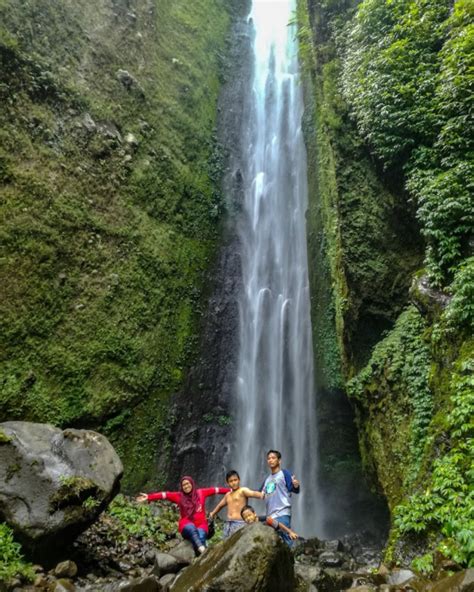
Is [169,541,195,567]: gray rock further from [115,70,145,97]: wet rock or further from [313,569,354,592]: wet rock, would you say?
[115,70,145,97]: wet rock

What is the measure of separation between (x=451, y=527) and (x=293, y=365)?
8.22 metres

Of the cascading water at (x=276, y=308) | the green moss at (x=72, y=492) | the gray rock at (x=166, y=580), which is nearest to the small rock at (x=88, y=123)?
the cascading water at (x=276, y=308)

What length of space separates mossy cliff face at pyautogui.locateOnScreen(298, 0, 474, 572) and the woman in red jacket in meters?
2.41

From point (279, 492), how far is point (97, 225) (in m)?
7.82

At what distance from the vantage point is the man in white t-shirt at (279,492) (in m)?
5.39

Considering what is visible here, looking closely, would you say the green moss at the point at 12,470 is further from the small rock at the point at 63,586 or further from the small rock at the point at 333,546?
the small rock at the point at 333,546

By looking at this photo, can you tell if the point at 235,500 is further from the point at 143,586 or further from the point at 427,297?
the point at 427,297

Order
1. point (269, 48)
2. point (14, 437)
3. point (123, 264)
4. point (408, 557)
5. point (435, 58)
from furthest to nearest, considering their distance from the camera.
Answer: point (269, 48) → point (123, 264) → point (435, 58) → point (14, 437) → point (408, 557)

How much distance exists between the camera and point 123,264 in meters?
11.3

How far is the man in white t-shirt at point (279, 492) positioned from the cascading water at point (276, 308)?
6748 mm

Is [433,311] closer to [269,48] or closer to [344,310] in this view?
[344,310]

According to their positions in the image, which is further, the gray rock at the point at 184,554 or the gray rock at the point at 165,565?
the gray rock at the point at 184,554

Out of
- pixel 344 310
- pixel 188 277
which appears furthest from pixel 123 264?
pixel 344 310

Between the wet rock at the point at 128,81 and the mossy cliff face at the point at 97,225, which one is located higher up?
the wet rock at the point at 128,81
